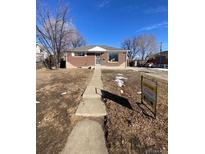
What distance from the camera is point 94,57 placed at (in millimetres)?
26719

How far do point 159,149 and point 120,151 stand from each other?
0.82 meters

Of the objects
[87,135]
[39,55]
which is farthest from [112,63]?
[87,135]

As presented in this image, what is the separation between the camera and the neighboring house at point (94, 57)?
1049 inches

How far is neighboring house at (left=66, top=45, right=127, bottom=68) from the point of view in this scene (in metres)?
26.6

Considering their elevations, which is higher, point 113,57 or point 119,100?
point 113,57

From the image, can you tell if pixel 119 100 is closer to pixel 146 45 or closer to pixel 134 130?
pixel 134 130

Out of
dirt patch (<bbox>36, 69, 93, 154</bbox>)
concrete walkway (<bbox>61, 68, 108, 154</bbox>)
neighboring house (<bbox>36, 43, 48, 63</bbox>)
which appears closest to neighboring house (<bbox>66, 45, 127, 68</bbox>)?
neighboring house (<bbox>36, 43, 48, 63</bbox>)

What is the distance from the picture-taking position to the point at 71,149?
3.35 meters

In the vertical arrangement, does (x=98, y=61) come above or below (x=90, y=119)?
above

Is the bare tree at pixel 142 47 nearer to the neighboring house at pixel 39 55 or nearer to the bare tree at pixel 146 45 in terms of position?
the bare tree at pixel 146 45

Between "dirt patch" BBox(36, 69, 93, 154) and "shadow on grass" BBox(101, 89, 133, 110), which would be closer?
"dirt patch" BBox(36, 69, 93, 154)

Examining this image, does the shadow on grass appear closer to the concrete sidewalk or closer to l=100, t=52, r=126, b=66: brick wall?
the concrete sidewalk
